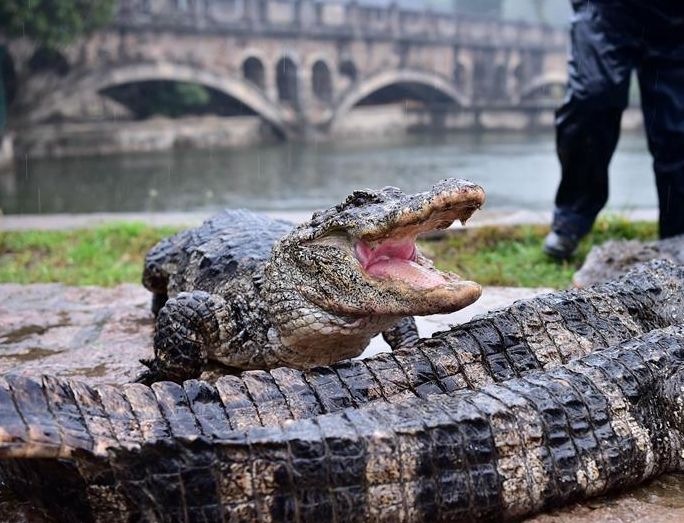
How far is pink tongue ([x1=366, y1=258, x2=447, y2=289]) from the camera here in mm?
2047

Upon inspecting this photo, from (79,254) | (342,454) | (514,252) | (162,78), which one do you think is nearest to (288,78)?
(162,78)

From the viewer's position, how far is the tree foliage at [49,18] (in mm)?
18844

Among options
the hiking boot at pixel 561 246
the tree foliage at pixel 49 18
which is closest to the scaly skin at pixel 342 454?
the hiking boot at pixel 561 246

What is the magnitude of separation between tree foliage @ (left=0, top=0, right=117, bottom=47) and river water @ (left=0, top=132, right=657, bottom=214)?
3458mm

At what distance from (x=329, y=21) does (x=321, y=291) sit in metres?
31.9

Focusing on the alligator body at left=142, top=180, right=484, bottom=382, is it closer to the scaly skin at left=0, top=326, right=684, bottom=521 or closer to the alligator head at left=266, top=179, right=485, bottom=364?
the alligator head at left=266, top=179, right=485, bottom=364

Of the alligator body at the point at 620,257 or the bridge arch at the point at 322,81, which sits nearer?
the alligator body at the point at 620,257

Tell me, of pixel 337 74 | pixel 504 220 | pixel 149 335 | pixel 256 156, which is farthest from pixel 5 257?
pixel 337 74

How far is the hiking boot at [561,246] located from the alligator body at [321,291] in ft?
8.16

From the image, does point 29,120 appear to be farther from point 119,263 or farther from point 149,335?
point 149,335

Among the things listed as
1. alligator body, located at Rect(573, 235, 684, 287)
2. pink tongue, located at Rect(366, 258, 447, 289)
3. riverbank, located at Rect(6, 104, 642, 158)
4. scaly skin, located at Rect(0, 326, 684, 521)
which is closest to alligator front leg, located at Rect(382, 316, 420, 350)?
pink tongue, located at Rect(366, 258, 447, 289)

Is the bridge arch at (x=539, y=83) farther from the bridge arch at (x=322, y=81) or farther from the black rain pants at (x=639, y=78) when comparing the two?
the black rain pants at (x=639, y=78)

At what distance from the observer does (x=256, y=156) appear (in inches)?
869

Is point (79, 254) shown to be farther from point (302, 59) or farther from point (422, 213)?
point (302, 59)
